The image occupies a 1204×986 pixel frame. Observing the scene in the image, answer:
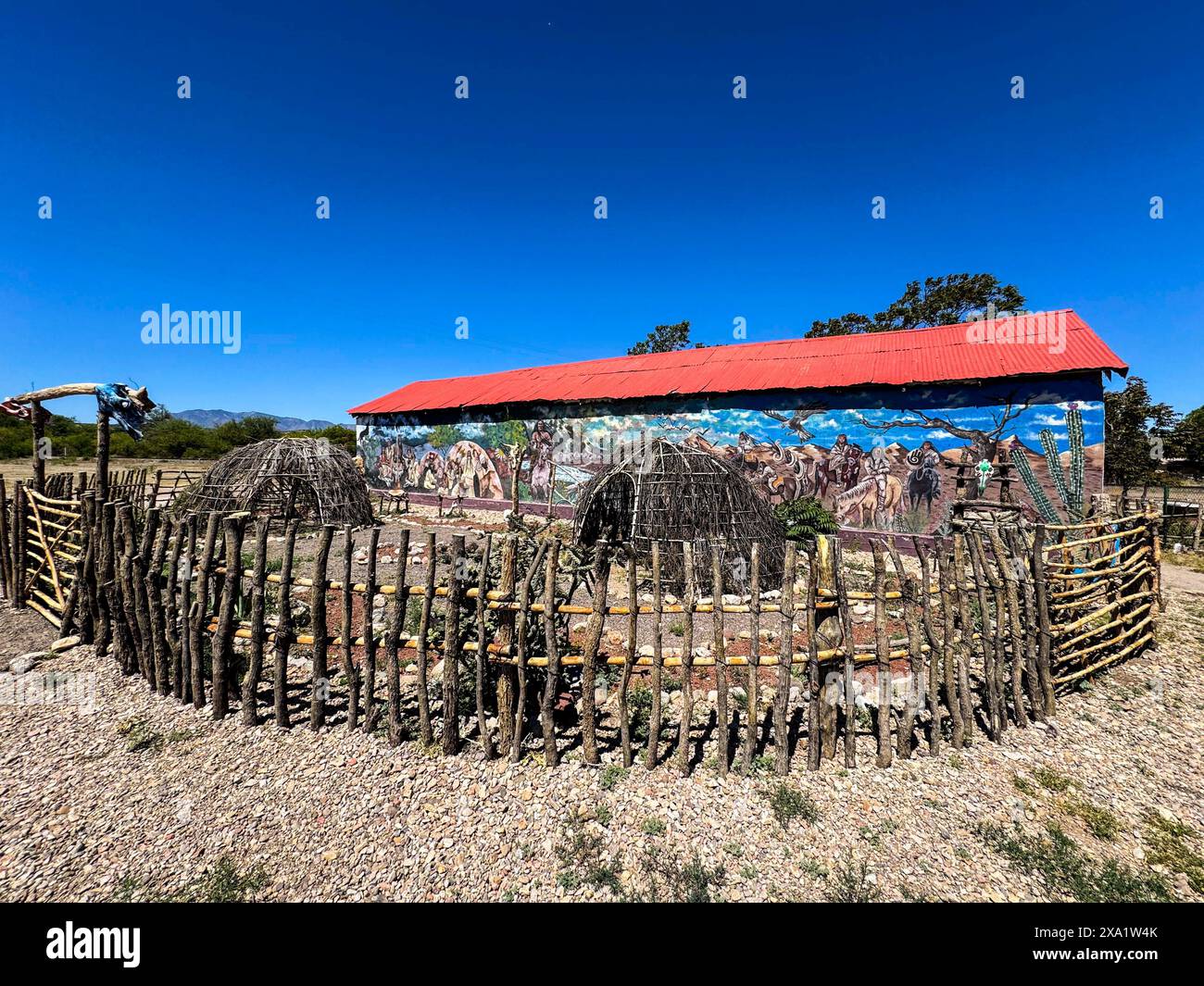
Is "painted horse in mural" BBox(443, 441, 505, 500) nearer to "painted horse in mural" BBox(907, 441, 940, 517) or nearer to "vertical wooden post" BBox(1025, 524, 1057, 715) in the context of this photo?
"painted horse in mural" BBox(907, 441, 940, 517)

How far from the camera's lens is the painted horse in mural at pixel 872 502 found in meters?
14.4

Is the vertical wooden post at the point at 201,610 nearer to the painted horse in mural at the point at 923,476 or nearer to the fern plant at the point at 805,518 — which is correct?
the fern plant at the point at 805,518

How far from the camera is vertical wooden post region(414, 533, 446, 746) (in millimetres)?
4250

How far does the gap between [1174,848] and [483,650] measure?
5.38 metres

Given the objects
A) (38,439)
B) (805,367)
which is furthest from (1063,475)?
(38,439)

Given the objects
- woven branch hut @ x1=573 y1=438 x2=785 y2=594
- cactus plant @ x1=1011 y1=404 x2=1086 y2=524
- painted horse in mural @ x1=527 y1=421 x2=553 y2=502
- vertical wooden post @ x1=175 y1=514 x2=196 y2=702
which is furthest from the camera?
painted horse in mural @ x1=527 y1=421 x2=553 y2=502

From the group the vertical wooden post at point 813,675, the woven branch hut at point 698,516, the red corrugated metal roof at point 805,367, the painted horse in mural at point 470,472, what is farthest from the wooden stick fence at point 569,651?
the painted horse in mural at point 470,472

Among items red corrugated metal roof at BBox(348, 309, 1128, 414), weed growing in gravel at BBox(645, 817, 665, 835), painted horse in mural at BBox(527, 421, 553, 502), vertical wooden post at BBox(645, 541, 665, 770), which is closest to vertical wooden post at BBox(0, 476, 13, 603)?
vertical wooden post at BBox(645, 541, 665, 770)

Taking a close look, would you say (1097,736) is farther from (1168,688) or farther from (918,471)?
(918,471)

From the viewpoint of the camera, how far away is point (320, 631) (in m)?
4.52

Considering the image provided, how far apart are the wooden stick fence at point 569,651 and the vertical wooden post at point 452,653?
0.06 ft

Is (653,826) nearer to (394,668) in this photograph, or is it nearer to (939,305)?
(394,668)

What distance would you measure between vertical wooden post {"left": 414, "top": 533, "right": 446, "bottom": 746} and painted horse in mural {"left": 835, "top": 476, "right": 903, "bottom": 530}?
1384 cm
